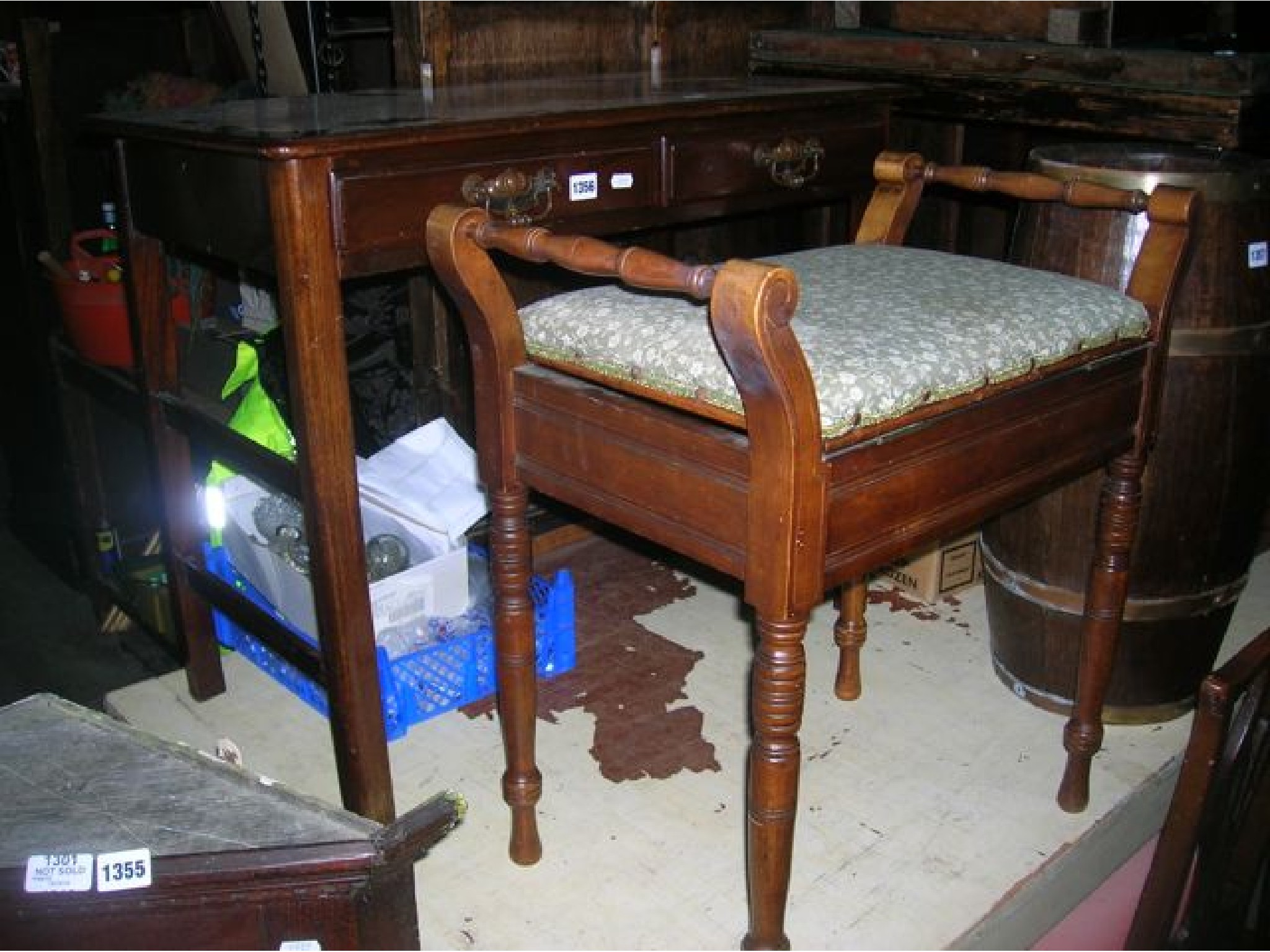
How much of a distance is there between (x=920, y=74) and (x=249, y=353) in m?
1.19

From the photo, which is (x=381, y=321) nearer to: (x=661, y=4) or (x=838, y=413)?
(x=661, y=4)

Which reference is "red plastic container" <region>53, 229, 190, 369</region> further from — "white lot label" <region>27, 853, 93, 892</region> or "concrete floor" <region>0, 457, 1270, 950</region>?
"white lot label" <region>27, 853, 93, 892</region>

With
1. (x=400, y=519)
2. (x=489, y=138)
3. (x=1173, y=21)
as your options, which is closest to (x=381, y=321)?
(x=400, y=519)

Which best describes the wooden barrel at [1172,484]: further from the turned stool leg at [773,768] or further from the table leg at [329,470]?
the table leg at [329,470]

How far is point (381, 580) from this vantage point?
5.55ft

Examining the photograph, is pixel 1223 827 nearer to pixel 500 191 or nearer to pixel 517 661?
pixel 517 661

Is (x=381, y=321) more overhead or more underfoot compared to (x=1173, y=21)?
more underfoot

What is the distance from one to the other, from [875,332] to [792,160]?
0.60 metres

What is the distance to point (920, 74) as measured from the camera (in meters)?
2.01

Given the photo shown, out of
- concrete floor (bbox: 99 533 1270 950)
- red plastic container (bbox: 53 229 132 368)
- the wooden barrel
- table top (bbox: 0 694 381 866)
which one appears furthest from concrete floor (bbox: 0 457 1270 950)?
red plastic container (bbox: 53 229 132 368)

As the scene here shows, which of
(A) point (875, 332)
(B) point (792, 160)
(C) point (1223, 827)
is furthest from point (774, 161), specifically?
(C) point (1223, 827)

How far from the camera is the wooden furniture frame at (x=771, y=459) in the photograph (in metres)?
0.98

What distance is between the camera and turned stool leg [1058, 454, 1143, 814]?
1.40 metres

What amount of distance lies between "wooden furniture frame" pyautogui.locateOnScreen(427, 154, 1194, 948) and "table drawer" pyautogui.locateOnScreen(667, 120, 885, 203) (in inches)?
7.9
